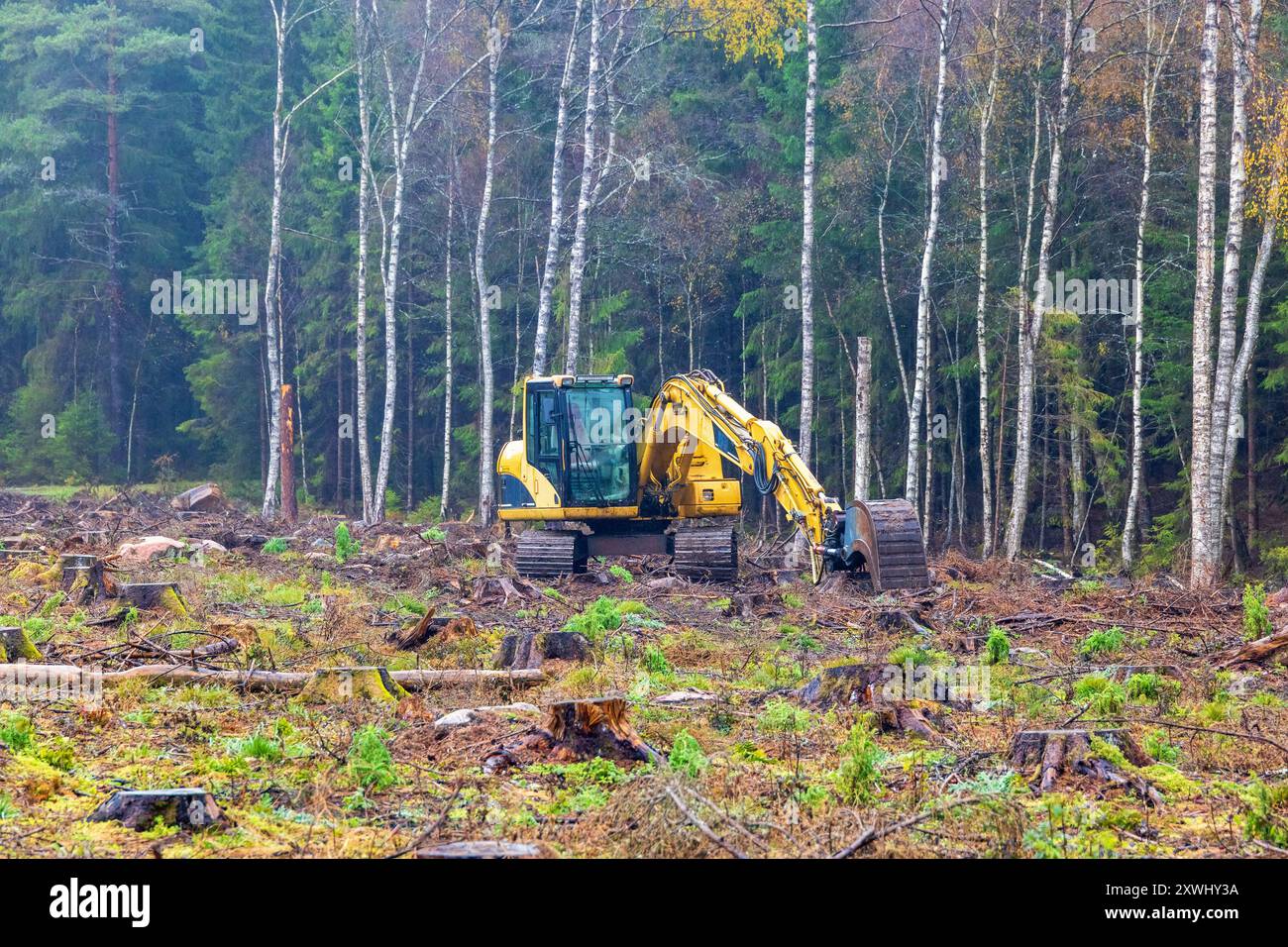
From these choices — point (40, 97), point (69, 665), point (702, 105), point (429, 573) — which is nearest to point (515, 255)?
point (702, 105)

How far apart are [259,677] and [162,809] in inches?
136

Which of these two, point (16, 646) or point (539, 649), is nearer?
point (16, 646)

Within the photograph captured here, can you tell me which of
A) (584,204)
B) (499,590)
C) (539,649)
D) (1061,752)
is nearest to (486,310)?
(584,204)

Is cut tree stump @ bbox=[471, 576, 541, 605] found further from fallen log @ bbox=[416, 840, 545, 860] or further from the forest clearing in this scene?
fallen log @ bbox=[416, 840, 545, 860]

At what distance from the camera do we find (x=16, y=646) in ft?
34.2

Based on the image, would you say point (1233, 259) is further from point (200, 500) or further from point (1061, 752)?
point (200, 500)

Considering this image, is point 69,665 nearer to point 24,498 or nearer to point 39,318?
point 24,498

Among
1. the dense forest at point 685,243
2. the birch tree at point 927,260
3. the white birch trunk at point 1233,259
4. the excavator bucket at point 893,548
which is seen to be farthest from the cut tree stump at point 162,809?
the birch tree at point 927,260

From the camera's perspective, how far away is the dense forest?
24.3m

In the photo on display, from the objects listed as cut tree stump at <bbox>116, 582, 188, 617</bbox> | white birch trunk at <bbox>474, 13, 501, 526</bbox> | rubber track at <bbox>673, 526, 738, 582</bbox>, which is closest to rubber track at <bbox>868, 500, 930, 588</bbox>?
rubber track at <bbox>673, 526, 738, 582</bbox>

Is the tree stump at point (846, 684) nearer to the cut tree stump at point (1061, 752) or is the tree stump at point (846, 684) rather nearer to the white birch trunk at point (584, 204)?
the cut tree stump at point (1061, 752)

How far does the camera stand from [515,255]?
38219mm

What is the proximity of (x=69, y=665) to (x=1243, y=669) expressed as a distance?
864cm

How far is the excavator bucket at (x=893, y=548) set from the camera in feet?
48.5
